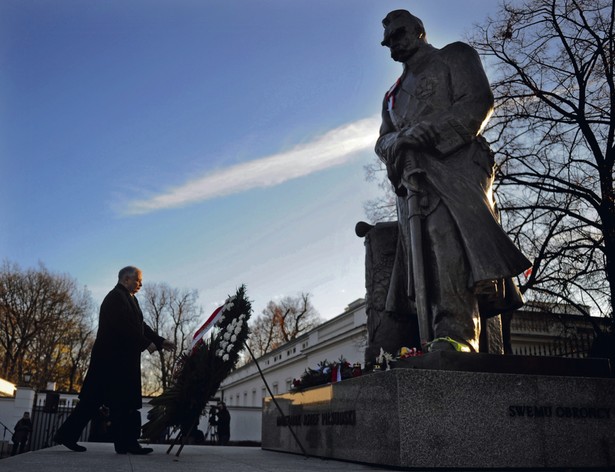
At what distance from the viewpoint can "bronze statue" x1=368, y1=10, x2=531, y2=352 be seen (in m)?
4.71

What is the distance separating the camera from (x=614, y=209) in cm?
1462

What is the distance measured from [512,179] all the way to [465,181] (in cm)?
1206

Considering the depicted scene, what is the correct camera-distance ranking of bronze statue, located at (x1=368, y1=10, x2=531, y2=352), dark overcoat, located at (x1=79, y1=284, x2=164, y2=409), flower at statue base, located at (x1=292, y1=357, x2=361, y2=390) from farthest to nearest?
dark overcoat, located at (x1=79, y1=284, x2=164, y2=409) → flower at statue base, located at (x1=292, y1=357, x2=361, y2=390) → bronze statue, located at (x1=368, y1=10, x2=531, y2=352)

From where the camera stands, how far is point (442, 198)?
5039 mm

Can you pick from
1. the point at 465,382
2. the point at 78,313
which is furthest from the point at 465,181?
the point at 78,313

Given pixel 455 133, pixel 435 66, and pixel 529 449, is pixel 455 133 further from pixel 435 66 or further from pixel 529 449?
pixel 529 449

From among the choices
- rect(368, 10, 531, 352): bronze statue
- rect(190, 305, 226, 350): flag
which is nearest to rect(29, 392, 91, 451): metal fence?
rect(190, 305, 226, 350): flag

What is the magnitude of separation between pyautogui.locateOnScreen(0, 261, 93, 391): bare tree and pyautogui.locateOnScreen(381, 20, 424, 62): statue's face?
43.3m

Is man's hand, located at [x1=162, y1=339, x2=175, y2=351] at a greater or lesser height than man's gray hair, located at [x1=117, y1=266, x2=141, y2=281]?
lesser

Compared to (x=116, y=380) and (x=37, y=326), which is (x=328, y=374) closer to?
(x=116, y=380)

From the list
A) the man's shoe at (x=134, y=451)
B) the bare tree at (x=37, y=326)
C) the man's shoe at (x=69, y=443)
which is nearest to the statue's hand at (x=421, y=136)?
the man's shoe at (x=134, y=451)

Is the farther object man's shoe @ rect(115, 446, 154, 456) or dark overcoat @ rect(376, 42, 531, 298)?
man's shoe @ rect(115, 446, 154, 456)

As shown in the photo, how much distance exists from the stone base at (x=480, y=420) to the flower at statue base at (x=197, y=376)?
4.86 ft

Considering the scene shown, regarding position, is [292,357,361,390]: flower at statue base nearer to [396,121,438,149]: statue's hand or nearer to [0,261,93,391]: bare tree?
[396,121,438,149]: statue's hand
